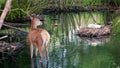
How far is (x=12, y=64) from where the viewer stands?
13.1 meters

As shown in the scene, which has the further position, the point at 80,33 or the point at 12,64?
the point at 80,33

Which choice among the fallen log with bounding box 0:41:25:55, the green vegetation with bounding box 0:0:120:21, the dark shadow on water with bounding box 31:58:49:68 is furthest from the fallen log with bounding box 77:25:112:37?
the dark shadow on water with bounding box 31:58:49:68

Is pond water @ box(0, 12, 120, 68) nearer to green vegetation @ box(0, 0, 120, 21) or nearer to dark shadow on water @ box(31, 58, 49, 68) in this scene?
dark shadow on water @ box(31, 58, 49, 68)

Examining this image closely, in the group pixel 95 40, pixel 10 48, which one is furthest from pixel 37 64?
pixel 95 40

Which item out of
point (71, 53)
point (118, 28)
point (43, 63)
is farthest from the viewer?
point (118, 28)

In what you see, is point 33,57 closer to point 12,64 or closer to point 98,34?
point 12,64

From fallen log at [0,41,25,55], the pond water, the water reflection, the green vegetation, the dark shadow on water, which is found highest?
the green vegetation

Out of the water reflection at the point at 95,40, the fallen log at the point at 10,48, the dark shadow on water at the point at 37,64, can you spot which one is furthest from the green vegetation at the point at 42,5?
the dark shadow on water at the point at 37,64

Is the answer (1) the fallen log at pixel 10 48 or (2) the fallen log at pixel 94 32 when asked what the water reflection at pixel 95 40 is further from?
(1) the fallen log at pixel 10 48

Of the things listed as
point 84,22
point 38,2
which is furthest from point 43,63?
point 38,2

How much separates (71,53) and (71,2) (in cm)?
2009

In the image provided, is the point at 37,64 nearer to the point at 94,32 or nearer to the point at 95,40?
the point at 95,40

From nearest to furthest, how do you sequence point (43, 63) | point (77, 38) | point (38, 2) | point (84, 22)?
point (43, 63) < point (77, 38) < point (84, 22) < point (38, 2)

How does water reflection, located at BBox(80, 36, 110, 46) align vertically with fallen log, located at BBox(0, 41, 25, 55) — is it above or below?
below
